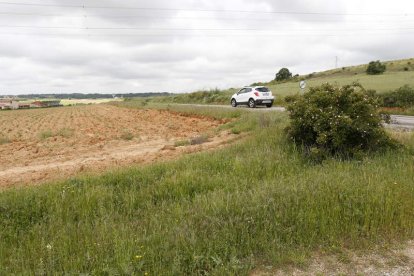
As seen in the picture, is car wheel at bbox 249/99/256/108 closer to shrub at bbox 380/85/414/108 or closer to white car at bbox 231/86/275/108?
white car at bbox 231/86/275/108

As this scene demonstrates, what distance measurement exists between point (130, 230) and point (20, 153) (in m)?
10.7

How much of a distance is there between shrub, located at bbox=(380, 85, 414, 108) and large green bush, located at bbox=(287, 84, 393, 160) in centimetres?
1535

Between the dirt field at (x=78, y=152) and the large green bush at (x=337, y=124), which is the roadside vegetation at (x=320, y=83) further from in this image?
the large green bush at (x=337, y=124)

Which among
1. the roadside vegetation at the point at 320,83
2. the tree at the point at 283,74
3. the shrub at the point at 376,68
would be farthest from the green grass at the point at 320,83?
the tree at the point at 283,74

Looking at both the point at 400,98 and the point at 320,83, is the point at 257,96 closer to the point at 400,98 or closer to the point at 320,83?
the point at 400,98

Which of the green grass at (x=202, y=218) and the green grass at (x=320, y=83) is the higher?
the green grass at (x=320, y=83)

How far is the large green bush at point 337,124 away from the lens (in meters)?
8.52

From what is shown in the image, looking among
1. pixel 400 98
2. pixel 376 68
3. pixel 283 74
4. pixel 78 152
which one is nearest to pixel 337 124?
pixel 78 152

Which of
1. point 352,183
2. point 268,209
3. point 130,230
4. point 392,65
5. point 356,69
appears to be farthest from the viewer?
point 356,69

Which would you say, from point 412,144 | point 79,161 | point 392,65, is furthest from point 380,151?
point 392,65

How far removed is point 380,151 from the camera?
8.77m

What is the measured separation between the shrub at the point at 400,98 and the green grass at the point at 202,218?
17892mm

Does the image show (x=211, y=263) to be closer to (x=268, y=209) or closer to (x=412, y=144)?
(x=268, y=209)

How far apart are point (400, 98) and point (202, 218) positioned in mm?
22878
